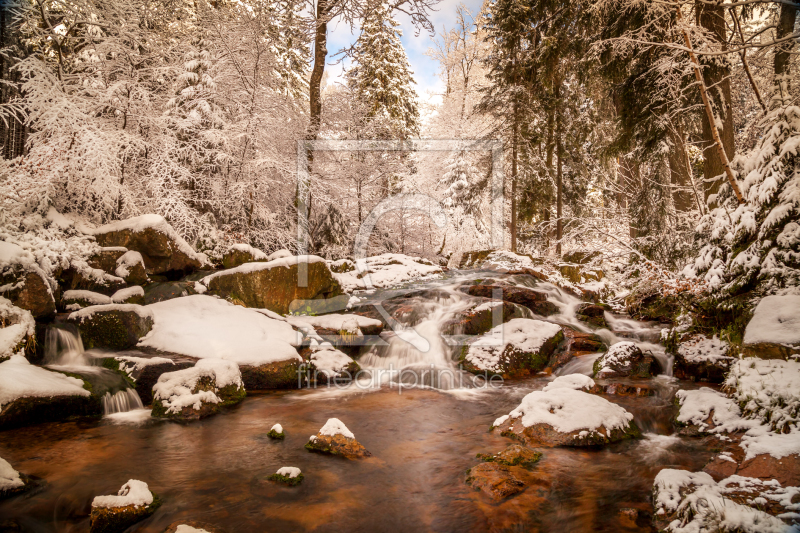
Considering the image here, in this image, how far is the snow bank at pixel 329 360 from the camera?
814cm

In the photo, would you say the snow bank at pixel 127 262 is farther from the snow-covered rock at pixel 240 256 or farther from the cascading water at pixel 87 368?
the snow-covered rock at pixel 240 256

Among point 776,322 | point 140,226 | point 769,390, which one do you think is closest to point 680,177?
point 776,322

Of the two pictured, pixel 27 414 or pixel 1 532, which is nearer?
pixel 1 532

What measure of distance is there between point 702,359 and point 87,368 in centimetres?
1001

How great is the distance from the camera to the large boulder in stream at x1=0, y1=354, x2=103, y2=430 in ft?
16.3

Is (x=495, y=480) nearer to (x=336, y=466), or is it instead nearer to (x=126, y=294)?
(x=336, y=466)

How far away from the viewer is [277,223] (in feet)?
46.4

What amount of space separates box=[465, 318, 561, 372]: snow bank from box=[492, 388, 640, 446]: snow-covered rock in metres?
2.90

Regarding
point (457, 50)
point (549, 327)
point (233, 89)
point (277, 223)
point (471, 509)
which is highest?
point (457, 50)

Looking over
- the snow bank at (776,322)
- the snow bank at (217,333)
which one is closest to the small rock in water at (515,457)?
the snow bank at (776,322)

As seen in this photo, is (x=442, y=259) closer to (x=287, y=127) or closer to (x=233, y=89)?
(x=287, y=127)

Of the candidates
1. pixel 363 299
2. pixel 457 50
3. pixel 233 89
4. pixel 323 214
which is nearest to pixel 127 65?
pixel 233 89

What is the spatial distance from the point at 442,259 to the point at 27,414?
19843 mm

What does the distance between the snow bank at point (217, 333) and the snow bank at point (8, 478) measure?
10.4 ft
